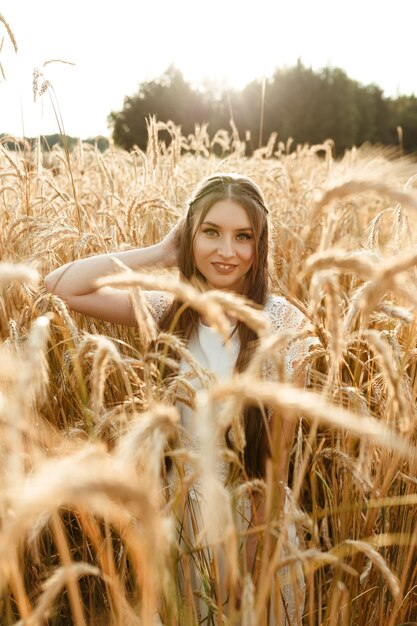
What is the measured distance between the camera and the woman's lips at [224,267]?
2240 millimetres

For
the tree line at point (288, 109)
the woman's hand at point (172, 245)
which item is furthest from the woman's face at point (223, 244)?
the tree line at point (288, 109)

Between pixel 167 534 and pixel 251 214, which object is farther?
pixel 251 214

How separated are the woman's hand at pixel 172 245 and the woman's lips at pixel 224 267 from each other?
29cm

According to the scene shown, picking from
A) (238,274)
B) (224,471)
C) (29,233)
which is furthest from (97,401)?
(29,233)

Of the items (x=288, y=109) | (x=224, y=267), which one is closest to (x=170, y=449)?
(x=224, y=267)

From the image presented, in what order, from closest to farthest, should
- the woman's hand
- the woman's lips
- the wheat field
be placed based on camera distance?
the wheat field → the woman's lips → the woman's hand

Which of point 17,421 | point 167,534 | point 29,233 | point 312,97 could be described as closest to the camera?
point 17,421

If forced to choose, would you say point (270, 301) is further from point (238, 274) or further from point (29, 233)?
point (29, 233)

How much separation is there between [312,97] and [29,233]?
28.3 m

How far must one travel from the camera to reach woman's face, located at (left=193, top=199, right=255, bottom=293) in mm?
2244

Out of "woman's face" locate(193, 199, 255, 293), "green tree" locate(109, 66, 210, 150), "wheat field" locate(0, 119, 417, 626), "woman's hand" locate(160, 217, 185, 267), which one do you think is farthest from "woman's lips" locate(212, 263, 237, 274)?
"green tree" locate(109, 66, 210, 150)

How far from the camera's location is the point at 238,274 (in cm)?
228

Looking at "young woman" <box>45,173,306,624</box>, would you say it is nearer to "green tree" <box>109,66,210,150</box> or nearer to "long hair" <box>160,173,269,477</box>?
"long hair" <box>160,173,269,477</box>

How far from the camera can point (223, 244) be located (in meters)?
2.22
